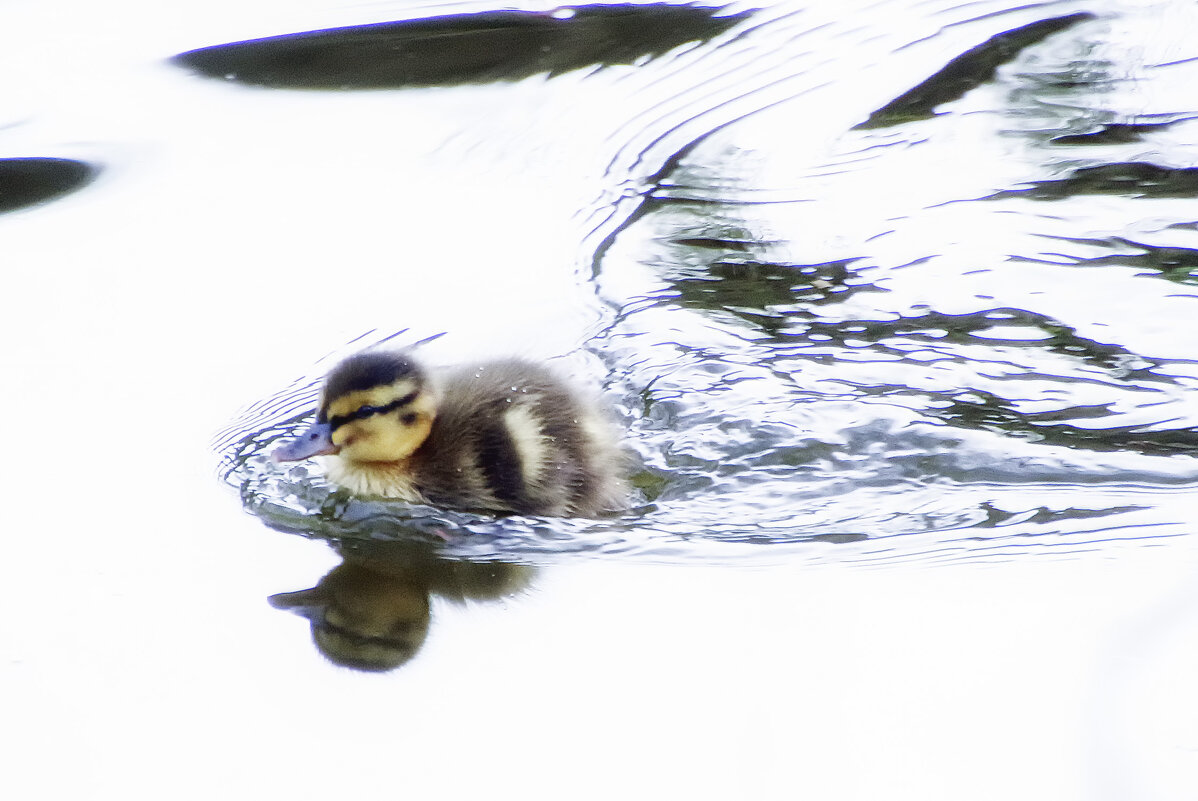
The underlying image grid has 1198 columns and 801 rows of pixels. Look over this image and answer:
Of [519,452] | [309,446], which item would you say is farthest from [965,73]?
[309,446]

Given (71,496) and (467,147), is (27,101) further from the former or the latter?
(71,496)

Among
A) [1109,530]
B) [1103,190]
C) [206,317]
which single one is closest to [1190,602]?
[1109,530]

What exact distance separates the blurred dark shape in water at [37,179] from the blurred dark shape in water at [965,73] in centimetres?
197

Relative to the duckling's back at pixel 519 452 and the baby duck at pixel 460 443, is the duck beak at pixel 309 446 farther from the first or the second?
the duckling's back at pixel 519 452

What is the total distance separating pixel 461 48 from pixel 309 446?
2.00 metres

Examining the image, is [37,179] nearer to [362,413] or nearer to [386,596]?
[362,413]

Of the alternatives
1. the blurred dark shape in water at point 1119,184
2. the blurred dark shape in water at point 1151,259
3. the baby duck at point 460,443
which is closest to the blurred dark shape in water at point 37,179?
the baby duck at point 460,443

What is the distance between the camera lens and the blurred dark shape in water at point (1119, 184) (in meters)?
3.57

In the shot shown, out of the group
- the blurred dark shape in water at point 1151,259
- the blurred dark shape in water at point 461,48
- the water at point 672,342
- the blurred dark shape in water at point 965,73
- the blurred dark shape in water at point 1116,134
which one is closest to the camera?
the water at point 672,342

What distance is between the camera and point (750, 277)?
3.38 metres

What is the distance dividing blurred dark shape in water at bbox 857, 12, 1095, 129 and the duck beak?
188 centimetres

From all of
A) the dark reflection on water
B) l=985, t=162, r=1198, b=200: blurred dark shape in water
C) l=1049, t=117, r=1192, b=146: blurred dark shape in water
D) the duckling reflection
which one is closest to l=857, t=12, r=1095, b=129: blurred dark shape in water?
the dark reflection on water

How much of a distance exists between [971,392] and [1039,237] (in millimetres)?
639

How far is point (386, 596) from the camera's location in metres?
2.28
